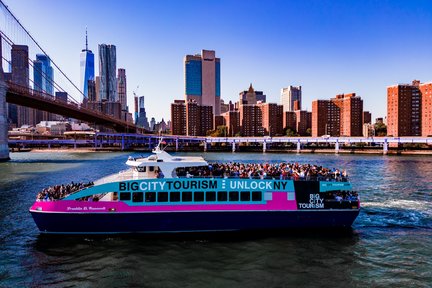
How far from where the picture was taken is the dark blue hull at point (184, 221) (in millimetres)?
19641

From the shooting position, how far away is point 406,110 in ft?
443

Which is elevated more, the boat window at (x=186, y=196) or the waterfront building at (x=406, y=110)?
the waterfront building at (x=406, y=110)

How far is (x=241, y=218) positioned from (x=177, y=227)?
12.4ft

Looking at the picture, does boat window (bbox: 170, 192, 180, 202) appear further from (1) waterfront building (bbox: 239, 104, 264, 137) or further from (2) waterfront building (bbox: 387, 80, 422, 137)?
(1) waterfront building (bbox: 239, 104, 264, 137)

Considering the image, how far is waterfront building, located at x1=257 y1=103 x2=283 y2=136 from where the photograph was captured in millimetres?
188250

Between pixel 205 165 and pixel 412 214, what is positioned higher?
pixel 205 165

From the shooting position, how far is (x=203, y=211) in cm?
1997

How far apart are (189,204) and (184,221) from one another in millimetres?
1067

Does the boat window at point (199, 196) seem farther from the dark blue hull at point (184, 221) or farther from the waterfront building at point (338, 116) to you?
the waterfront building at point (338, 116)

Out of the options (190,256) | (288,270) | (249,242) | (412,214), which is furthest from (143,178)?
(412,214)

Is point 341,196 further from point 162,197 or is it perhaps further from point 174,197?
point 162,197

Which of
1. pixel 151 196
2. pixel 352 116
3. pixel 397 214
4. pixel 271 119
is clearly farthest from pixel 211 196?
pixel 271 119

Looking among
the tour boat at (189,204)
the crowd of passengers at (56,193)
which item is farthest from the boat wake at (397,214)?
the crowd of passengers at (56,193)

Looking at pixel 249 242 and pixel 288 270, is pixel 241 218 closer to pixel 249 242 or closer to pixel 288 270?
pixel 249 242
